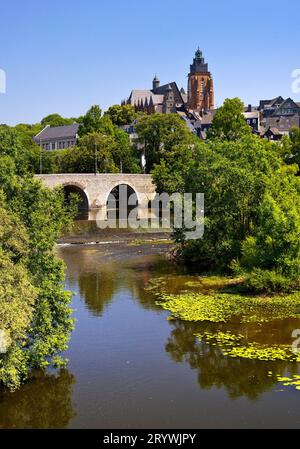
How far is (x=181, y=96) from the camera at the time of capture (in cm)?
18012

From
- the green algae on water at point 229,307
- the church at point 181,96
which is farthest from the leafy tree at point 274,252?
the church at point 181,96

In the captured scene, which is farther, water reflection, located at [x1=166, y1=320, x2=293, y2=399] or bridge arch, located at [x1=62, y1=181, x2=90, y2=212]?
bridge arch, located at [x1=62, y1=181, x2=90, y2=212]

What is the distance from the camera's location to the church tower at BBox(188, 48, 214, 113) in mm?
184625

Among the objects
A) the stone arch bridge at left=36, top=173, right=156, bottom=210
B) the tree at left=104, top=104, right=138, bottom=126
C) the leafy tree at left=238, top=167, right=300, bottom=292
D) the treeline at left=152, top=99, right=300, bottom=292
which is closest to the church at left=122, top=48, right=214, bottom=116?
the tree at left=104, top=104, right=138, bottom=126

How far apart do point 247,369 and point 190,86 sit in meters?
171

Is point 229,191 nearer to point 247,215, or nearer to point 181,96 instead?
point 247,215

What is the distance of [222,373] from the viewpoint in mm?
25016

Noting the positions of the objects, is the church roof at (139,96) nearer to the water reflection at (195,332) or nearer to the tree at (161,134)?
the tree at (161,134)

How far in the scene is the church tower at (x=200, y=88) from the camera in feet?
606

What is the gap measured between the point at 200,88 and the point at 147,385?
17008 centimetres

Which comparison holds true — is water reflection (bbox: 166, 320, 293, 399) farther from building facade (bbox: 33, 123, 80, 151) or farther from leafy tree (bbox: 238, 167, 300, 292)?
building facade (bbox: 33, 123, 80, 151)

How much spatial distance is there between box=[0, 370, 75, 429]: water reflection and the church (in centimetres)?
14865

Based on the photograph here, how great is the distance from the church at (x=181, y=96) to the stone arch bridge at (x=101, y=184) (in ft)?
271

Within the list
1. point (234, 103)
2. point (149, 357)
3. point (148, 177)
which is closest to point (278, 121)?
point (234, 103)
